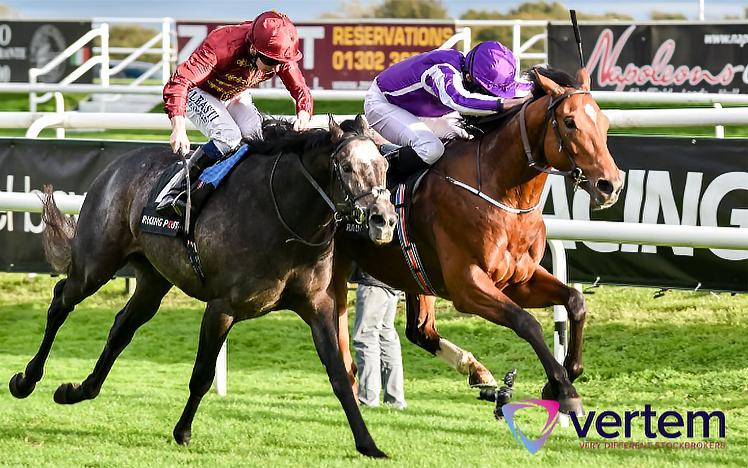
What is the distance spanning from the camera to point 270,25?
18.7 ft

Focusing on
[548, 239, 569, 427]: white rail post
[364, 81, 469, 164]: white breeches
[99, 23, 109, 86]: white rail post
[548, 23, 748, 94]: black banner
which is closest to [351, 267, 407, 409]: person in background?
[364, 81, 469, 164]: white breeches

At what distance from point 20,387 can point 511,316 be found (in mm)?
2526

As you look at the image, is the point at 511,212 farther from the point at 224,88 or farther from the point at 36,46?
the point at 36,46

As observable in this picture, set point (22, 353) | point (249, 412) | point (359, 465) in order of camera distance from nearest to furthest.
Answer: point (359, 465), point (249, 412), point (22, 353)

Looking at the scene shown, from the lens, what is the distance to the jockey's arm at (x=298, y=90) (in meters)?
5.93

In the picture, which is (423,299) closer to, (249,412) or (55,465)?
(249,412)

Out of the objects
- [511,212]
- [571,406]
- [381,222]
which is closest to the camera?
[381,222]

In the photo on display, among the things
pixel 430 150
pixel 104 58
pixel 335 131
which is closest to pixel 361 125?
pixel 335 131

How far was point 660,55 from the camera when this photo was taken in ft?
47.6

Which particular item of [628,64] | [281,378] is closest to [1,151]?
[281,378]

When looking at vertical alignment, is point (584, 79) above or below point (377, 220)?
above

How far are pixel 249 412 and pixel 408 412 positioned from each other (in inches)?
31.6

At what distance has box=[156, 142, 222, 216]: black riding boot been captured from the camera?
582cm

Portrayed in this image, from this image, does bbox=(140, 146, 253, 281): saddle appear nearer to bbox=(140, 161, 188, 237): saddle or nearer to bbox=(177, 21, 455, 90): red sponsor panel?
bbox=(140, 161, 188, 237): saddle
